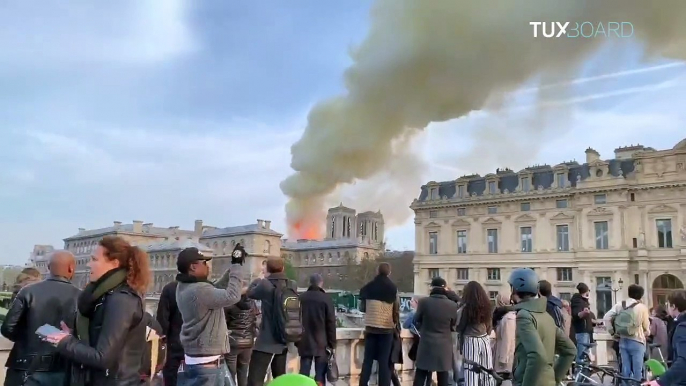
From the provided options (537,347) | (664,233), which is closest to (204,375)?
(537,347)

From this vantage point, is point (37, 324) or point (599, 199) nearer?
point (37, 324)

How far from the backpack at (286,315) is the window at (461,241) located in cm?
4806

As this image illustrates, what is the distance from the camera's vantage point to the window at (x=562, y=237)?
152 feet

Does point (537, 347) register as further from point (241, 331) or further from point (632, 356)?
point (632, 356)

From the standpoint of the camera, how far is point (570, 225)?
4638cm

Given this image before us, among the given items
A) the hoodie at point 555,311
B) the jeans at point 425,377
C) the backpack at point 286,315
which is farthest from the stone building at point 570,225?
the backpack at point 286,315

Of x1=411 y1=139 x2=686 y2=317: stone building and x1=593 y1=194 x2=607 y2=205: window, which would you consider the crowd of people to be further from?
x1=593 y1=194 x2=607 y2=205: window

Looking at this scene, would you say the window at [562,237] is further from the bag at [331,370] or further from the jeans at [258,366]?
the jeans at [258,366]

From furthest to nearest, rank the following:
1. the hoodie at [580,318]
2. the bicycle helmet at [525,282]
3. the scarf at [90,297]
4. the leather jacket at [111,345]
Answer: the hoodie at [580,318] < the bicycle helmet at [525,282] < the scarf at [90,297] < the leather jacket at [111,345]

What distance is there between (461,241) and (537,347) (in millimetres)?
50432

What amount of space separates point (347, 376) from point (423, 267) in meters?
47.8

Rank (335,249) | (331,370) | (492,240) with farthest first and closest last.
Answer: (335,249) < (492,240) < (331,370)

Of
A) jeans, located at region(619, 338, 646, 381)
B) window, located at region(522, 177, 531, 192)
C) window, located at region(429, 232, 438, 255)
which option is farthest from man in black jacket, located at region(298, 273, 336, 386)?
window, located at region(429, 232, 438, 255)

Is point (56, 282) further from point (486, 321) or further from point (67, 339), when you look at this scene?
point (486, 321)
